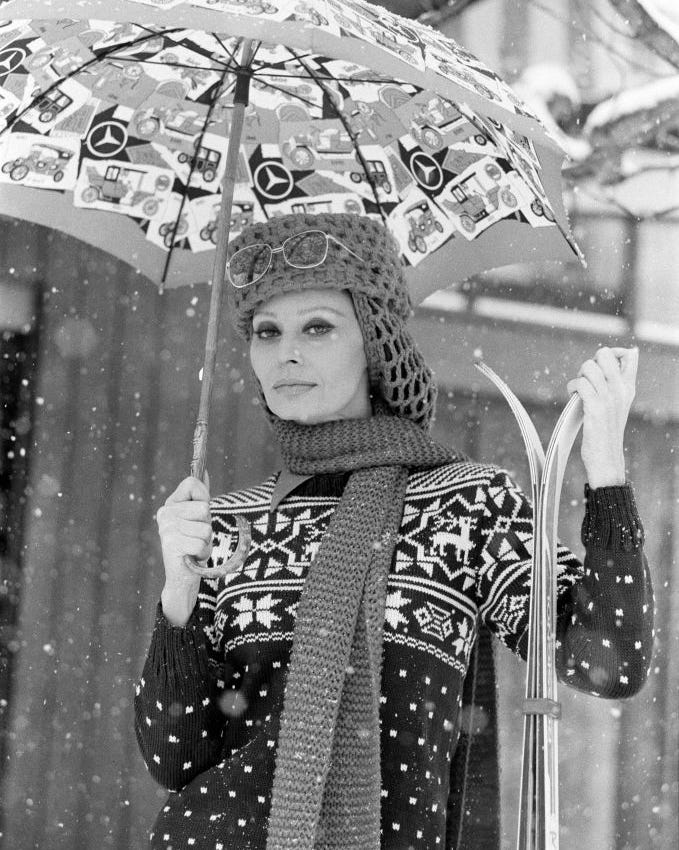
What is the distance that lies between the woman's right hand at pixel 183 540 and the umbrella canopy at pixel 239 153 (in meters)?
0.79

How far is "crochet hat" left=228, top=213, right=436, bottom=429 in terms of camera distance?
7.06ft

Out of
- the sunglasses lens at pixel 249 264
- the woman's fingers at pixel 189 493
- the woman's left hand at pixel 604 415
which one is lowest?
the woman's fingers at pixel 189 493

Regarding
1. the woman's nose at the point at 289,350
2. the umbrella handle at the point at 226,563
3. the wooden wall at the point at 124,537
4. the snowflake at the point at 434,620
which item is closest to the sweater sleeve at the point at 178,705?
the umbrella handle at the point at 226,563

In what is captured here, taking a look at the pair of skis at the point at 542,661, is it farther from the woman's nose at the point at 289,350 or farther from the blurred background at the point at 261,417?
the blurred background at the point at 261,417

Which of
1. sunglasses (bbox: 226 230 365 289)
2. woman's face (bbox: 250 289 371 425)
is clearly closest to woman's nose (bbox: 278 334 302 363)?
woman's face (bbox: 250 289 371 425)

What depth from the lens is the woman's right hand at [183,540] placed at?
1863 mm

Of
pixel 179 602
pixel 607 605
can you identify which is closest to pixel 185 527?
pixel 179 602

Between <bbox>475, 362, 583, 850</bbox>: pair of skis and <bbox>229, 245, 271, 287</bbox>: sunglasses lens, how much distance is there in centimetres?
53

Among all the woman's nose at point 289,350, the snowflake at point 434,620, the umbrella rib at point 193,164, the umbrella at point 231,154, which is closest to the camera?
the snowflake at point 434,620

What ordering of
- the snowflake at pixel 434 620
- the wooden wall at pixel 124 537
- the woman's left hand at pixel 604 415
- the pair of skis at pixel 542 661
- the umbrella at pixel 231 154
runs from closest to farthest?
the pair of skis at pixel 542 661, the woman's left hand at pixel 604 415, the snowflake at pixel 434 620, the umbrella at pixel 231 154, the wooden wall at pixel 124 537

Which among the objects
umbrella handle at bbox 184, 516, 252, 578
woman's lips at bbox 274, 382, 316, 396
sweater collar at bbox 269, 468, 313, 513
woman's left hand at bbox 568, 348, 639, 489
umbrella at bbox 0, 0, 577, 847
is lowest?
umbrella handle at bbox 184, 516, 252, 578

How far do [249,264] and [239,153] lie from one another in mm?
296

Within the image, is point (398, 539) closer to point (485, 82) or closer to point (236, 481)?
point (485, 82)

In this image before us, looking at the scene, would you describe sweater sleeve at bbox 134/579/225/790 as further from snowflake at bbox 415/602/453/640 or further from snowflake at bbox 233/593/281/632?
snowflake at bbox 415/602/453/640
